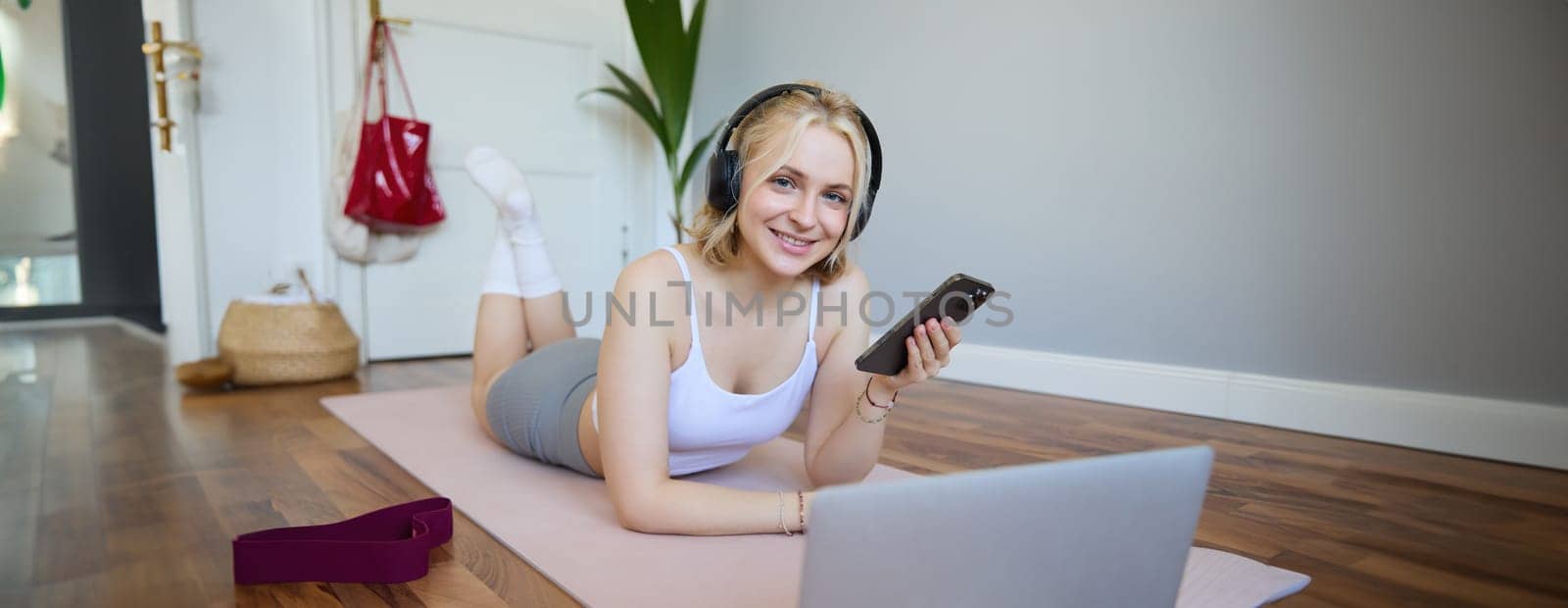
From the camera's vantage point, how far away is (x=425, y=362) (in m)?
3.20

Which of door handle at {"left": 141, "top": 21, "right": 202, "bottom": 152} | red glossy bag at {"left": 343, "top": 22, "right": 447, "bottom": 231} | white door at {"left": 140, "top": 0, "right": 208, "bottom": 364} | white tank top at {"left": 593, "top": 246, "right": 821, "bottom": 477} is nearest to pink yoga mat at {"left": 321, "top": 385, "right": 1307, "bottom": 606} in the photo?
white tank top at {"left": 593, "top": 246, "right": 821, "bottom": 477}

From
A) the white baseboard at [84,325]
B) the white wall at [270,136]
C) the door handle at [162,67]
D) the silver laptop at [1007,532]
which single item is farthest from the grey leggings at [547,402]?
the white baseboard at [84,325]

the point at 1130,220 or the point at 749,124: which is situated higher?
the point at 749,124

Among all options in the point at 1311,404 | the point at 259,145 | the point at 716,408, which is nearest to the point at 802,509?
the point at 716,408

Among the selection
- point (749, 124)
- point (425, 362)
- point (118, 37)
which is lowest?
point (425, 362)

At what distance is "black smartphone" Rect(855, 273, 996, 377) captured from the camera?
3.27 feet

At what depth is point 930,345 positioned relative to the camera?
3.46ft

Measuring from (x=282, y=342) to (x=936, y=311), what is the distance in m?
2.34

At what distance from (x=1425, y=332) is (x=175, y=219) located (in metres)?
3.72

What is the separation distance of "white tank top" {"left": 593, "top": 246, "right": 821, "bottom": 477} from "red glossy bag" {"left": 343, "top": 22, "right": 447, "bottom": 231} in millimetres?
1894

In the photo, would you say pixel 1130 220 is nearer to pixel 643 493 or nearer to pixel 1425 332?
pixel 1425 332

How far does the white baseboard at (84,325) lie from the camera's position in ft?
13.4

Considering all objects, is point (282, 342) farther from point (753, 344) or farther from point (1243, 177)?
point (1243, 177)

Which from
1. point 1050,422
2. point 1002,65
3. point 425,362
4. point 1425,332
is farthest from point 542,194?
point 1425,332
